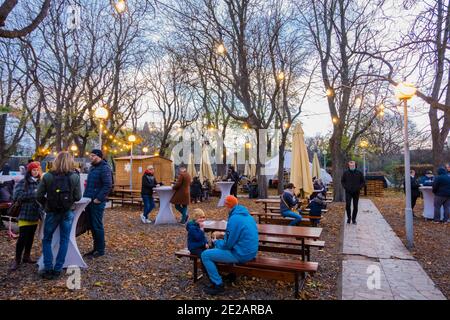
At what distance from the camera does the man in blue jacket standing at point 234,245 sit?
13.0ft

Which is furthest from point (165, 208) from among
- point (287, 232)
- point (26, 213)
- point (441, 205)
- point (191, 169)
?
point (191, 169)

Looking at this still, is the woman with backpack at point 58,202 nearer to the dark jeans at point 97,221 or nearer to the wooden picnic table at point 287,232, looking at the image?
the dark jeans at point 97,221

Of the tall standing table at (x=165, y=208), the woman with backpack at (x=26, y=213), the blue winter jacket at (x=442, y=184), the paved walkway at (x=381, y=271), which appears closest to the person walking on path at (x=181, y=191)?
the tall standing table at (x=165, y=208)

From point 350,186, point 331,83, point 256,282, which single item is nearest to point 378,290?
point 256,282

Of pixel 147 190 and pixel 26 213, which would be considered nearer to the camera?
pixel 26 213

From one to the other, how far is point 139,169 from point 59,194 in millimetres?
17545

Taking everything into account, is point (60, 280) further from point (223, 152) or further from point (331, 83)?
point (223, 152)

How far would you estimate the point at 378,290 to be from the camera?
4426 millimetres

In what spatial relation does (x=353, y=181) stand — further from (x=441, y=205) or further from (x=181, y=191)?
(x=181, y=191)

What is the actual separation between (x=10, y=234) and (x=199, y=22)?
33.6 ft

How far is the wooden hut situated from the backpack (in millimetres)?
17178

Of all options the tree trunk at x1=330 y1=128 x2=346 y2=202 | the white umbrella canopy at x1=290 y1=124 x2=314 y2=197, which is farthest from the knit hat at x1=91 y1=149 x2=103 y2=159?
the tree trunk at x1=330 y1=128 x2=346 y2=202

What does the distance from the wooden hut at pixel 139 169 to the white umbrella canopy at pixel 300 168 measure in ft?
43.7

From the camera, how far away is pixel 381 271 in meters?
5.31
